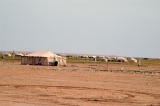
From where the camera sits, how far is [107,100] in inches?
516

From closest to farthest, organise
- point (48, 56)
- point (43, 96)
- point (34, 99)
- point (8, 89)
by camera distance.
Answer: point (34, 99) → point (43, 96) → point (8, 89) → point (48, 56)

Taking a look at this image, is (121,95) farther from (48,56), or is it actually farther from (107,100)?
(48,56)

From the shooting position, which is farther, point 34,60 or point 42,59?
point 34,60

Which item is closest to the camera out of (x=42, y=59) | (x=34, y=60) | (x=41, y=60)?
(x=42, y=59)

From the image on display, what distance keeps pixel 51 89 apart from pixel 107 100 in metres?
4.05

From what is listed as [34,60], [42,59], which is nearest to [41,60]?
[42,59]

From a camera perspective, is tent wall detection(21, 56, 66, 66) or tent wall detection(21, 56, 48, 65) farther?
tent wall detection(21, 56, 48, 65)

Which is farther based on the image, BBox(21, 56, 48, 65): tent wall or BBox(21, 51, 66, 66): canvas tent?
BBox(21, 56, 48, 65): tent wall

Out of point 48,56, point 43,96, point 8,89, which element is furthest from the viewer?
point 48,56

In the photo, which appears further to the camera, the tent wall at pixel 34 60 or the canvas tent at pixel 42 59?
the tent wall at pixel 34 60

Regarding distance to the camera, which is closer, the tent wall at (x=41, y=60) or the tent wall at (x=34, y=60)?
the tent wall at (x=41, y=60)

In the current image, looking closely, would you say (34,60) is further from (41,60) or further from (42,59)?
(42,59)

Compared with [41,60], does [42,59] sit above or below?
above

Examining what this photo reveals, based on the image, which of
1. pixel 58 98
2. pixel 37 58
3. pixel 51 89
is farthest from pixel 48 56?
pixel 58 98
